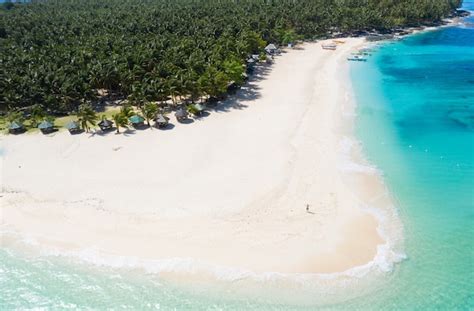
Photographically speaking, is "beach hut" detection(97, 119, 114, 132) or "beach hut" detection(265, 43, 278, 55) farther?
"beach hut" detection(265, 43, 278, 55)

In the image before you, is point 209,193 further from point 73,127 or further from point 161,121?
point 73,127

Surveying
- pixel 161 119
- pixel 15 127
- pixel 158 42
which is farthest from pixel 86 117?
pixel 158 42

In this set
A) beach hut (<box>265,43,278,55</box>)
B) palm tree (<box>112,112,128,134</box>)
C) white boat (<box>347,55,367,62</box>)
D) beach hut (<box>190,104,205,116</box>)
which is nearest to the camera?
palm tree (<box>112,112,128,134</box>)

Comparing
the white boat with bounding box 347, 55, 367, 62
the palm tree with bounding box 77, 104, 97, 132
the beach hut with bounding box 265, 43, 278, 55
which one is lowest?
the white boat with bounding box 347, 55, 367, 62

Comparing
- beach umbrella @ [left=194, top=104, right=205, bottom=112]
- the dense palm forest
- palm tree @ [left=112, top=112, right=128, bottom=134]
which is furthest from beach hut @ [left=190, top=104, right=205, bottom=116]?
palm tree @ [left=112, top=112, right=128, bottom=134]

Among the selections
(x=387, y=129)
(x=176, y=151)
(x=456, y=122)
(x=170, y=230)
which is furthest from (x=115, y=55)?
(x=456, y=122)

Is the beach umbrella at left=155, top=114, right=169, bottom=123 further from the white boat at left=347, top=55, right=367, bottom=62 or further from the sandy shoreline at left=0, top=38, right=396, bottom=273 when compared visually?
the white boat at left=347, top=55, right=367, bottom=62

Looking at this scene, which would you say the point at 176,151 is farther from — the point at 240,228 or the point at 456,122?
the point at 456,122
